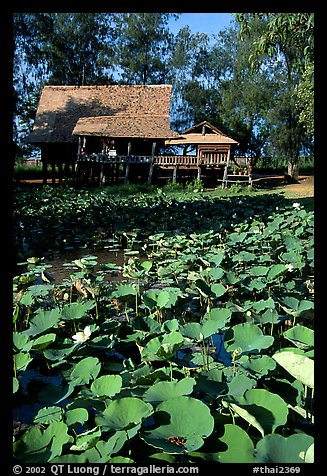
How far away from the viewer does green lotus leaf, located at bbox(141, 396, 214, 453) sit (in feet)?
3.12

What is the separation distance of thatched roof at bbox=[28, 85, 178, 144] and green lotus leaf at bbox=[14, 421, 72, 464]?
1682 centimetres

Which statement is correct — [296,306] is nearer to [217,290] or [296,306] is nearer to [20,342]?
[217,290]

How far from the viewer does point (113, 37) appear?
27.2 metres

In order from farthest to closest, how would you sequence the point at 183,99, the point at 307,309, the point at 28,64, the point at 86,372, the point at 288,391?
1. the point at 183,99
2. the point at 28,64
3. the point at 307,309
4. the point at 86,372
5. the point at 288,391

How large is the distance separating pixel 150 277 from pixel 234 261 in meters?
0.70

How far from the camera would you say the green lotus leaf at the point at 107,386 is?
123cm

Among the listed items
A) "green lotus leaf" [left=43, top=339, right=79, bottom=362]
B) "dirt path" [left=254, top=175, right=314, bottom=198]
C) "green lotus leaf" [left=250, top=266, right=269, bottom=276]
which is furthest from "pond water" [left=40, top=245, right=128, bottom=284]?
"dirt path" [left=254, top=175, right=314, bottom=198]

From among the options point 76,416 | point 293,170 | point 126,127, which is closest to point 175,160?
point 126,127

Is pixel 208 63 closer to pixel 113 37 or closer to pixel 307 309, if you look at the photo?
pixel 113 37

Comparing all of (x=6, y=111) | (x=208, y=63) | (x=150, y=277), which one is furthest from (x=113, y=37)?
(x=6, y=111)

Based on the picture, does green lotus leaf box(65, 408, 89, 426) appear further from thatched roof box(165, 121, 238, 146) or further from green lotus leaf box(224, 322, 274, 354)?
thatched roof box(165, 121, 238, 146)

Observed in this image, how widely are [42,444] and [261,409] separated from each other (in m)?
0.58

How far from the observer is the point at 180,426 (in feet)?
3.33

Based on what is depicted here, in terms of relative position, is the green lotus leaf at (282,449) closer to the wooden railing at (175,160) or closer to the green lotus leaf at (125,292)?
the green lotus leaf at (125,292)
